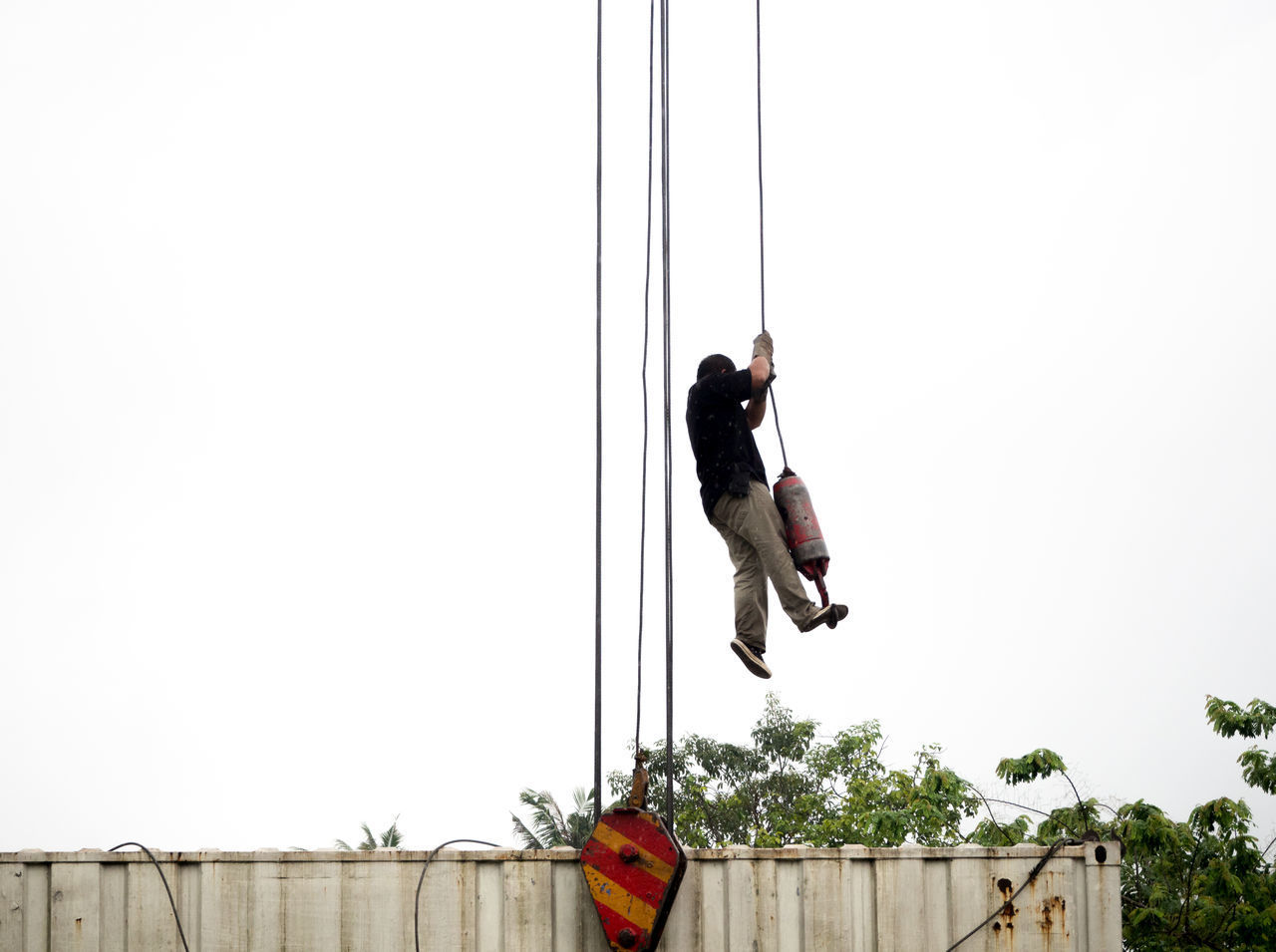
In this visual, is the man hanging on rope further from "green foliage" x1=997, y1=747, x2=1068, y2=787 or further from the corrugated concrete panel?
"green foliage" x1=997, y1=747, x2=1068, y2=787

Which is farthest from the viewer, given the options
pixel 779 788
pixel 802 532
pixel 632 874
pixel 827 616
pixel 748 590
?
pixel 779 788

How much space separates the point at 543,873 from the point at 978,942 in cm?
153

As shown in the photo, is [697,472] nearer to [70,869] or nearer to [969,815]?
[70,869]

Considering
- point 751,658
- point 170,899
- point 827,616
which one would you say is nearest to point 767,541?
point 827,616

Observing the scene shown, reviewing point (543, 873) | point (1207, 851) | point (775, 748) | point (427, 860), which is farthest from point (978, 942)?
point (775, 748)

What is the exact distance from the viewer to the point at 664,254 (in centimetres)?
624

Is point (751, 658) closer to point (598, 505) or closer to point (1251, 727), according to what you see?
point (598, 505)

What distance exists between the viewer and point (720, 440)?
19.5 ft

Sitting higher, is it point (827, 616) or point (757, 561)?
point (757, 561)

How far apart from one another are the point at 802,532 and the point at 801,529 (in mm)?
16

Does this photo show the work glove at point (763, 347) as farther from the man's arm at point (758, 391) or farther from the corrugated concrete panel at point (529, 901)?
the corrugated concrete panel at point (529, 901)

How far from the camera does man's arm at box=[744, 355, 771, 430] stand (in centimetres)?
581

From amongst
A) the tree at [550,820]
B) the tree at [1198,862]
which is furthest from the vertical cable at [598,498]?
the tree at [550,820]

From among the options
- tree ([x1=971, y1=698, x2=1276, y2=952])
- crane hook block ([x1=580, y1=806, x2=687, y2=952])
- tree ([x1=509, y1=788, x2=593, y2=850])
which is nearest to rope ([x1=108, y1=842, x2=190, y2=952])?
crane hook block ([x1=580, y1=806, x2=687, y2=952])
